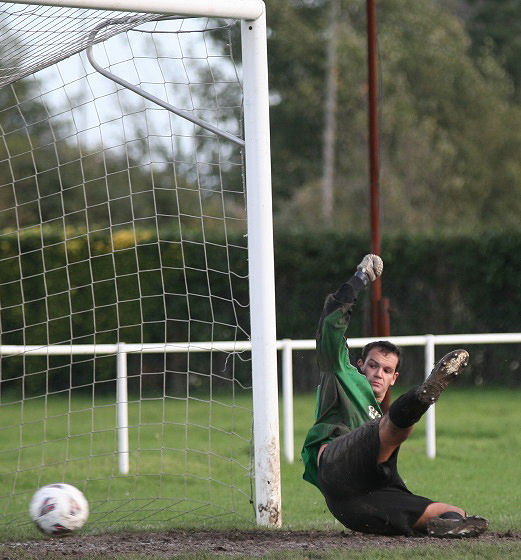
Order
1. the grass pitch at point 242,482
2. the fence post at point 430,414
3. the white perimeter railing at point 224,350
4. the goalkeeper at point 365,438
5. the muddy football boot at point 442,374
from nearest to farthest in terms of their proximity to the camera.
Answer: the muddy football boot at point 442,374 < the goalkeeper at point 365,438 < the grass pitch at point 242,482 < the white perimeter railing at point 224,350 < the fence post at point 430,414

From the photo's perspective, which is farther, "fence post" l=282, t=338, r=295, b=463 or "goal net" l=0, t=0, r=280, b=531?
"fence post" l=282, t=338, r=295, b=463

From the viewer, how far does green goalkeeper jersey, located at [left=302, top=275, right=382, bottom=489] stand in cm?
601

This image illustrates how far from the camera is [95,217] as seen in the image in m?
28.7

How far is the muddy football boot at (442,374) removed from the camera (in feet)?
18.0

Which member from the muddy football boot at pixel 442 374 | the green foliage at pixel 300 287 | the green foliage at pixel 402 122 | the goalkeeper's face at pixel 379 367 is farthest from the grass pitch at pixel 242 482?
the green foliage at pixel 402 122

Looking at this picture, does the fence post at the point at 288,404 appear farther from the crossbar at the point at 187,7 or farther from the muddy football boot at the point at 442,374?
the muddy football boot at the point at 442,374

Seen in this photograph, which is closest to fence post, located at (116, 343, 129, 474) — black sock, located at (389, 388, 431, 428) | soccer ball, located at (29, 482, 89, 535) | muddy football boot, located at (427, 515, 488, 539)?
soccer ball, located at (29, 482, 89, 535)

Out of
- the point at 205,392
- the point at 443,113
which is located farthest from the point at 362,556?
the point at 443,113

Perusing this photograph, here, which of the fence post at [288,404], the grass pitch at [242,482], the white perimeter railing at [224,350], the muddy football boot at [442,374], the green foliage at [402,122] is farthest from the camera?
the green foliage at [402,122]

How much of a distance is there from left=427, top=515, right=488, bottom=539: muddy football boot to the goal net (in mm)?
1312

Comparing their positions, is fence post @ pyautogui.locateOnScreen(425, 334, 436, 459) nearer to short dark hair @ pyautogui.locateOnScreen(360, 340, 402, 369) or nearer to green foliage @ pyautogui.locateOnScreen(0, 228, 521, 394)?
short dark hair @ pyautogui.locateOnScreen(360, 340, 402, 369)

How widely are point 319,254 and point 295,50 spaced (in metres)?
15.9

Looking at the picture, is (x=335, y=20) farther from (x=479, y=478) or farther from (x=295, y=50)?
(x=479, y=478)

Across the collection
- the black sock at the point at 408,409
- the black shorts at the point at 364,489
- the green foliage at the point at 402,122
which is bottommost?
the black shorts at the point at 364,489
